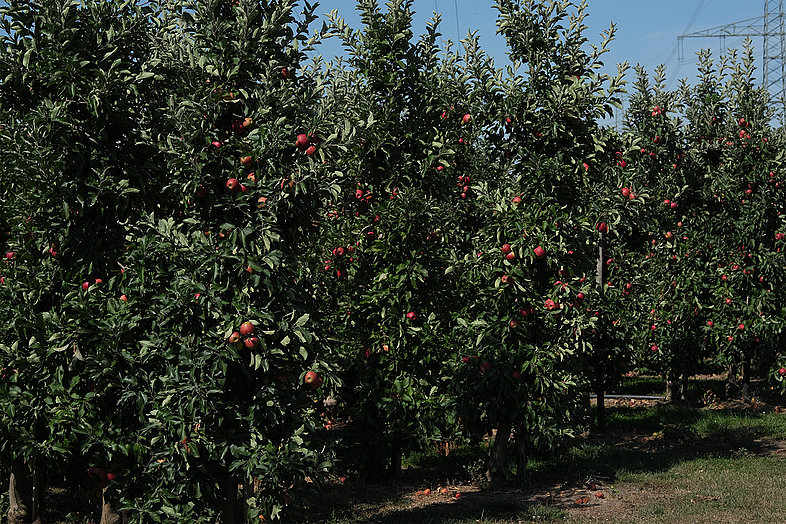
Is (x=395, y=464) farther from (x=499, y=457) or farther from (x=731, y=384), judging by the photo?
(x=731, y=384)

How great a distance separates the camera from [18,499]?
7.92 metres

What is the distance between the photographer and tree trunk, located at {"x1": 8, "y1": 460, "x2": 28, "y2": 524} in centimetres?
780

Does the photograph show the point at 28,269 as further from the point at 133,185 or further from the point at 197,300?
the point at 197,300

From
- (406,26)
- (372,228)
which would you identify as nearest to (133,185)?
(372,228)

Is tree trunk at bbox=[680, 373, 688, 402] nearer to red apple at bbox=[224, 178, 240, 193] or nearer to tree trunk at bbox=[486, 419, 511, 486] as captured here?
tree trunk at bbox=[486, 419, 511, 486]

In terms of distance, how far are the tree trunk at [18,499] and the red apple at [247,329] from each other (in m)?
4.05

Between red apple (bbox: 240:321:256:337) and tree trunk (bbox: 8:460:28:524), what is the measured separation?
160 inches

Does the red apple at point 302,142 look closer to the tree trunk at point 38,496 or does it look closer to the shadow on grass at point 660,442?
the tree trunk at point 38,496

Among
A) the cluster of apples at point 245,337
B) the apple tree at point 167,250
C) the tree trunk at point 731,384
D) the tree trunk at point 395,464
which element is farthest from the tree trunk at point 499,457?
the tree trunk at point 731,384

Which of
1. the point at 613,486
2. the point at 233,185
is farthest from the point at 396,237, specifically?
the point at 613,486

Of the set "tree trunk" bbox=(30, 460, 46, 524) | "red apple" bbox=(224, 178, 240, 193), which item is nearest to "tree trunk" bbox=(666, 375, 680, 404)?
"tree trunk" bbox=(30, 460, 46, 524)

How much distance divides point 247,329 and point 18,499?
4519 millimetres

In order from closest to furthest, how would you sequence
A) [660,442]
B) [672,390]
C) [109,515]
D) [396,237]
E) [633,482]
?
[109,515], [396,237], [633,482], [660,442], [672,390]

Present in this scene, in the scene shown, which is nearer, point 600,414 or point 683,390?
point 600,414
